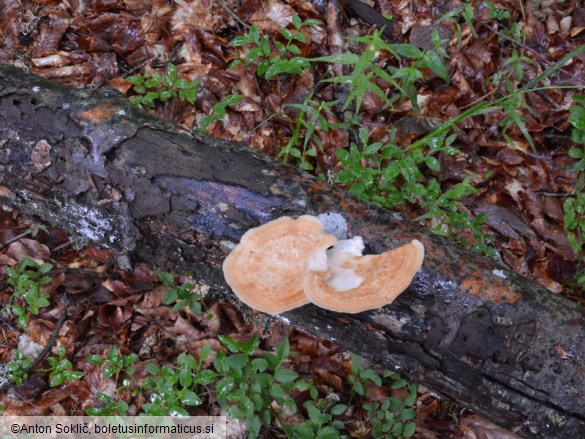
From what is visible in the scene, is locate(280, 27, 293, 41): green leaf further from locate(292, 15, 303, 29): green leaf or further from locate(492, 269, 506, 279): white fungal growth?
locate(492, 269, 506, 279): white fungal growth

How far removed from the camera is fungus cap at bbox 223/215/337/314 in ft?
8.61

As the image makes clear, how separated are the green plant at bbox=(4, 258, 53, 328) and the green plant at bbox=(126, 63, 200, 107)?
1.79 m

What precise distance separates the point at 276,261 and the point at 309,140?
8.17ft

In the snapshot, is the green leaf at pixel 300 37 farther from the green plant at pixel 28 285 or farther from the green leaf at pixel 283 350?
the green plant at pixel 28 285

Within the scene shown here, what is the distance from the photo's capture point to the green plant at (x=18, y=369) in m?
4.05

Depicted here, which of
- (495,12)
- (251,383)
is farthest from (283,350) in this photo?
(495,12)

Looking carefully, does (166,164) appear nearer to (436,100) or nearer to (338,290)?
(338,290)

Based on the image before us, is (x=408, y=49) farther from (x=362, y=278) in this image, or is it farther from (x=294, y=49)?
(x=362, y=278)

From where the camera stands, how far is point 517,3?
17.6ft

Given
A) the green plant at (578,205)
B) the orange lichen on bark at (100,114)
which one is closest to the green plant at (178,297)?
the orange lichen on bark at (100,114)

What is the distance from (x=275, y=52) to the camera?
5.05m

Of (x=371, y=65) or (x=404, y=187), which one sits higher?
(x=371, y=65)

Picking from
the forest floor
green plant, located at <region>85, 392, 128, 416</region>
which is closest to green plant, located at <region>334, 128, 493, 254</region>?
the forest floor

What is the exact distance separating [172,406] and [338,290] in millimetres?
1737
